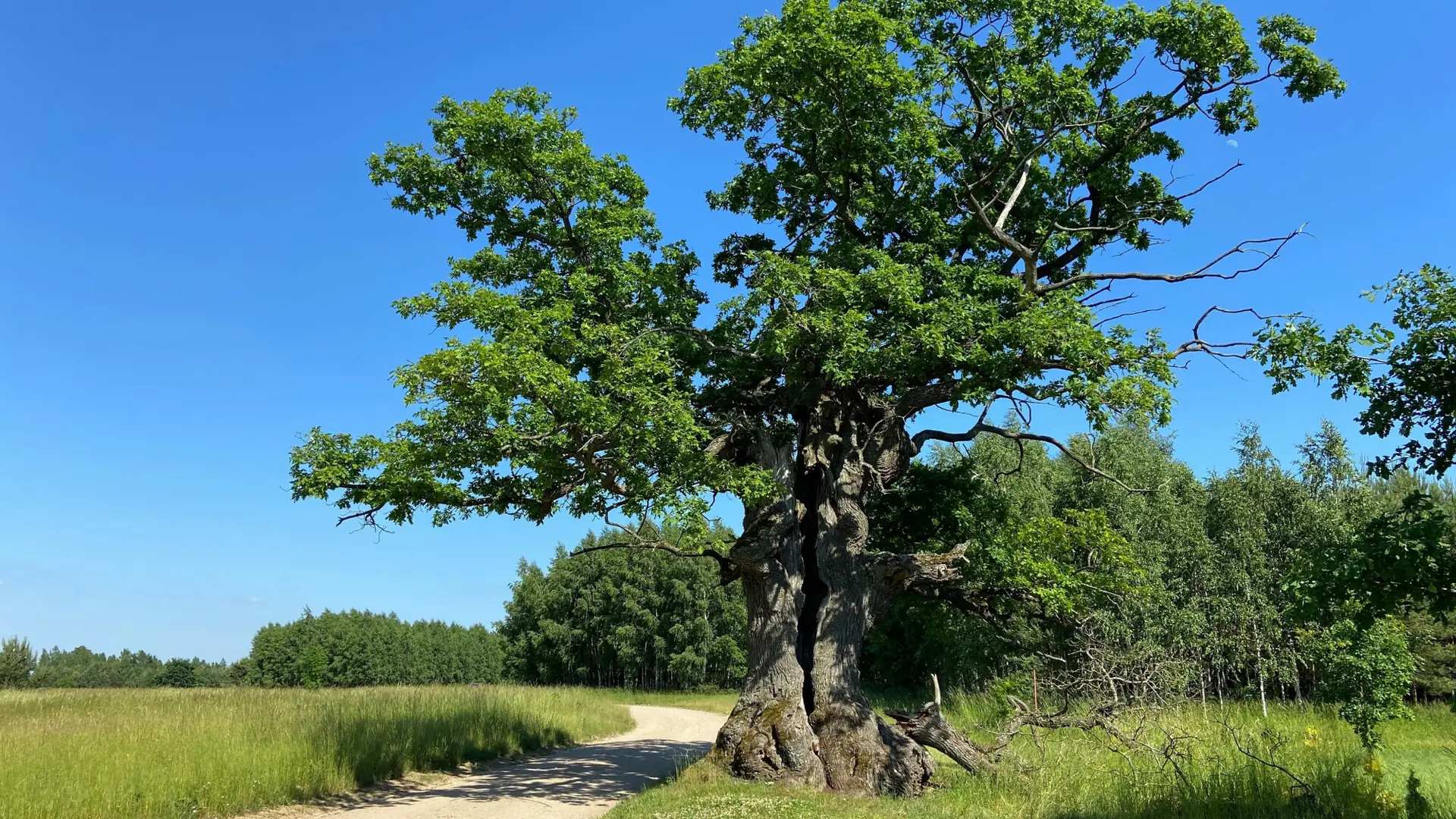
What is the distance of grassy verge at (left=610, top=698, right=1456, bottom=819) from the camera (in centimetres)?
892

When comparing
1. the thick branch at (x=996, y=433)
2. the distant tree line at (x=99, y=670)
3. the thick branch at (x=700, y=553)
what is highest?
the thick branch at (x=996, y=433)

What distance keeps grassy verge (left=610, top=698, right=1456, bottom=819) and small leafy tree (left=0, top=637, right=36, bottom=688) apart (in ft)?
153

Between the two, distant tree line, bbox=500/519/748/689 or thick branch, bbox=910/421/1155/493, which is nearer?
thick branch, bbox=910/421/1155/493

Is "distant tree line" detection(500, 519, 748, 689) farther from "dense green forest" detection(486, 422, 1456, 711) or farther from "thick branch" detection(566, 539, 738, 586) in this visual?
"thick branch" detection(566, 539, 738, 586)

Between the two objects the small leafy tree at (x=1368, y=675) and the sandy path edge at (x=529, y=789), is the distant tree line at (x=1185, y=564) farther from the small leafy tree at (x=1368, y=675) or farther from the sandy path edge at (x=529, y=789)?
the sandy path edge at (x=529, y=789)

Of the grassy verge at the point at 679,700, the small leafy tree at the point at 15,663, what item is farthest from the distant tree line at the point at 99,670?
the grassy verge at the point at 679,700

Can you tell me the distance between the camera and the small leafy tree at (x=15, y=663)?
41.7m

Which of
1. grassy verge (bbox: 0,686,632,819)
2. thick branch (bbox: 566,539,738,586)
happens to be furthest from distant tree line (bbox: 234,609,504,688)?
thick branch (bbox: 566,539,738,586)

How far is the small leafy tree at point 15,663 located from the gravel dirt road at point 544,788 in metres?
39.2

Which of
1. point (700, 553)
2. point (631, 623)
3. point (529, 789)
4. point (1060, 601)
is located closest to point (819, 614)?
point (700, 553)

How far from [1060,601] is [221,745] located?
12702 millimetres

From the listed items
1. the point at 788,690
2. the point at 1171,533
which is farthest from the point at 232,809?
the point at 1171,533

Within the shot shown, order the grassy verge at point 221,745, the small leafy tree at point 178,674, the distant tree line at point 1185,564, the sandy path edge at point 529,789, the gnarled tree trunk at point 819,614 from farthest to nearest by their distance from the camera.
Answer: the small leafy tree at point 178,674
the distant tree line at point 1185,564
the gnarled tree trunk at point 819,614
the sandy path edge at point 529,789
the grassy verge at point 221,745

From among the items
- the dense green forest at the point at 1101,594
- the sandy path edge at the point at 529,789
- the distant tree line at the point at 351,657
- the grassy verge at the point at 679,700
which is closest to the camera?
the sandy path edge at the point at 529,789
